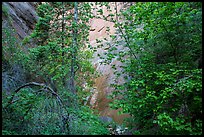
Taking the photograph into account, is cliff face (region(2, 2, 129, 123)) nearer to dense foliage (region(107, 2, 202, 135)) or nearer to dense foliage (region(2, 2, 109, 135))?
dense foliage (region(2, 2, 109, 135))

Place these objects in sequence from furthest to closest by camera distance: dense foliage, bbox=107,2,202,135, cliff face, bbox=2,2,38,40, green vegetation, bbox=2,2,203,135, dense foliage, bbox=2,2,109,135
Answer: cliff face, bbox=2,2,38,40, dense foliage, bbox=2,2,109,135, green vegetation, bbox=2,2,203,135, dense foliage, bbox=107,2,202,135

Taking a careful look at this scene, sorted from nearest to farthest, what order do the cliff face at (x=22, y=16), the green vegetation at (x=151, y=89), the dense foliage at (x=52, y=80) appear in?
the green vegetation at (x=151, y=89) → the dense foliage at (x=52, y=80) → the cliff face at (x=22, y=16)

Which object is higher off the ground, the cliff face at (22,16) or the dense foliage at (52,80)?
the cliff face at (22,16)

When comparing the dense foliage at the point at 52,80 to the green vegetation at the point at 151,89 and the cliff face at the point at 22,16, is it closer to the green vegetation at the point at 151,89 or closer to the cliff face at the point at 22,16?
the green vegetation at the point at 151,89

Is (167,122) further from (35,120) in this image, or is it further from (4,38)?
(4,38)

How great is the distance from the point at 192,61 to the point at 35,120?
4094 mm

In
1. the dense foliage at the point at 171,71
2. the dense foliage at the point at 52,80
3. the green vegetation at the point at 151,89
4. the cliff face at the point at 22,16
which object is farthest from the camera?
the cliff face at the point at 22,16

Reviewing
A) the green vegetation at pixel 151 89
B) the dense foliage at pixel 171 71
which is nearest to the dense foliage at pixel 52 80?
the green vegetation at pixel 151 89

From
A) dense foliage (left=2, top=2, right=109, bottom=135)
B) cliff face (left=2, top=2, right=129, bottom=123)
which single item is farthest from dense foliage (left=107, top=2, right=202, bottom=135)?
cliff face (left=2, top=2, right=129, bottom=123)

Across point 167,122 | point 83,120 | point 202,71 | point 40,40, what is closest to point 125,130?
point 83,120

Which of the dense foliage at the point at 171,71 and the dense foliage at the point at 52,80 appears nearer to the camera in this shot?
the dense foliage at the point at 171,71

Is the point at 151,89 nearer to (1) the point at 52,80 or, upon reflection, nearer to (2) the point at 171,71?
(2) the point at 171,71

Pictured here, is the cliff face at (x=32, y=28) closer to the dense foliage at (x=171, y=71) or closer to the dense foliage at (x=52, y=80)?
the dense foliage at (x=52, y=80)

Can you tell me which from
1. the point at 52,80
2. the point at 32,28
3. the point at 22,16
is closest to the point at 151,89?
the point at 52,80
